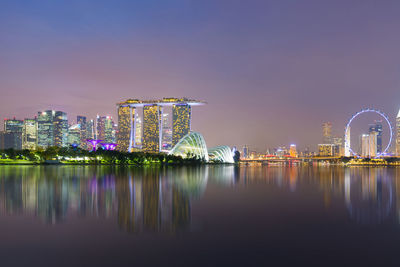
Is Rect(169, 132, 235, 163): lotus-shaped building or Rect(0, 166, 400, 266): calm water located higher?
Rect(169, 132, 235, 163): lotus-shaped building

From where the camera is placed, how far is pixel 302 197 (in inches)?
1133

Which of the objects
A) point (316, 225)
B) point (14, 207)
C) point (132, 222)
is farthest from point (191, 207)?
point (14, 207)

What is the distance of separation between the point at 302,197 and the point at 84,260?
21.3 metres

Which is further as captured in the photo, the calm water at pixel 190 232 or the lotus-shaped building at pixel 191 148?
the lotus-shaped building at pixel 191 148

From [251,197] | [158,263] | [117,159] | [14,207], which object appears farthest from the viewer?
[117,159]

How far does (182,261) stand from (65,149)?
12291cm

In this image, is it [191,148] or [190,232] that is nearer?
[190,232]

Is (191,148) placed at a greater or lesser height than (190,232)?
greater

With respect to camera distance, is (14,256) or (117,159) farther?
(117,159)

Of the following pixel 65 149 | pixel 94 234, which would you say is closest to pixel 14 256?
pixel 94 234

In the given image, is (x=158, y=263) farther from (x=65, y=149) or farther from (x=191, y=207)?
(x=65, y=149)

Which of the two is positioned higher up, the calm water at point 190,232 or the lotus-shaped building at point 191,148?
the lotus-shaped building at point 191,148

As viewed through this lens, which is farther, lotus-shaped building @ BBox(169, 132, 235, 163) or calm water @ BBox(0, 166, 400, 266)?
lotus-shaped building @ BBox(169, 132, 235, 163)

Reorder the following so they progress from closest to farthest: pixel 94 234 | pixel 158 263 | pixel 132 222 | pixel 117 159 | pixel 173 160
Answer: pixel 158 263
pixel 94 234
pixel 132 222
pixel 117 159
pixel 173 160
